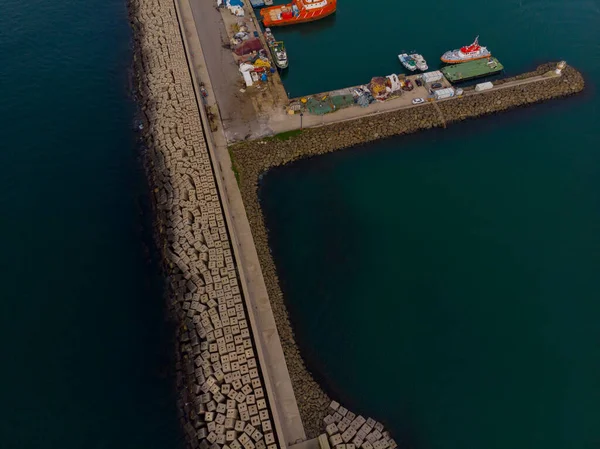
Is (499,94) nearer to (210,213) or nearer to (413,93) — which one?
(413,93)

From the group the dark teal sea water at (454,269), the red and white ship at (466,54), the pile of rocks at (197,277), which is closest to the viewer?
the pile of rocks at (197,277)

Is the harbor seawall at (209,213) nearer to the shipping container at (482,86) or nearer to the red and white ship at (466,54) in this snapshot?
the shipping container at (482,86)

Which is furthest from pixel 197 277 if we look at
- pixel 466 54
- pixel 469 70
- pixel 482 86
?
pixel 466 54

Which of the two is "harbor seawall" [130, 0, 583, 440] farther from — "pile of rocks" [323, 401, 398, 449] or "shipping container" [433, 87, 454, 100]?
"shipping container" [433, 87, 454, 100]

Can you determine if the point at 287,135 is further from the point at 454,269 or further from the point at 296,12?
the point at 296,12

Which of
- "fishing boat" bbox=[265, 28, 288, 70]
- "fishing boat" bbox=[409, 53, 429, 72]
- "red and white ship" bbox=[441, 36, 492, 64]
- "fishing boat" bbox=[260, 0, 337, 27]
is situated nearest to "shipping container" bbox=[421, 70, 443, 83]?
"fishing boat" bbox=[409, 53, 429, 72]

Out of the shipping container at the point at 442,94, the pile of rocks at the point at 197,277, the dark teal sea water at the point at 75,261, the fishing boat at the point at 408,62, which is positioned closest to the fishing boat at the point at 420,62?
the fishing boat at the point at 408,62
